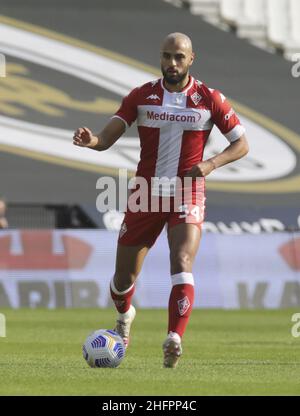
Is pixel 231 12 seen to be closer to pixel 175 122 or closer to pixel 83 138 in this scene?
pixel 175 122

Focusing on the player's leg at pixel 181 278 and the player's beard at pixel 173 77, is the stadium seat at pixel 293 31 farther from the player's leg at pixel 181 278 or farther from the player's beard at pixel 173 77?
the player's leg at pixel 181 278

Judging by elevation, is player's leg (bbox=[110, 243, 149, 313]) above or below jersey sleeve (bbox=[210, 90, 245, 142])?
below

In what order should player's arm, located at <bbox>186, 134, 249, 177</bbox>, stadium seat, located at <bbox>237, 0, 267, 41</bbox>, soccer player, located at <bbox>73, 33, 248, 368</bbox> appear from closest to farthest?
player's arm, located at <bbox>186, 134, 249, 177</bbox>
soccer player, located at <bbox>73, 33, 248, 368</bbox>
stadium seat, located at <bbox>237, 0, 267, 41</bbox>

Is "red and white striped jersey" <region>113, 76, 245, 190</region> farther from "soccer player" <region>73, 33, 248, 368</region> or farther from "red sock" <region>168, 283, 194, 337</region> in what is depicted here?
"red sock" <region>168, 283, 194, 337</region>

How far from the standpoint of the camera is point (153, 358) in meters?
11.4

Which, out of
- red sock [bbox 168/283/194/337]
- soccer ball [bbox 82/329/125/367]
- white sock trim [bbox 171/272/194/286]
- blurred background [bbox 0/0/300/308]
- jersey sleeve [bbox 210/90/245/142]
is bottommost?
soccer ball [bbox 82/329/125/367]

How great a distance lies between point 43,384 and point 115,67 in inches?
855

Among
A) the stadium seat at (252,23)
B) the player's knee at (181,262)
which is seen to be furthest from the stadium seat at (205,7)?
the player's knee at (181,262)

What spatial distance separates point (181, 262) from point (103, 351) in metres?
1.01

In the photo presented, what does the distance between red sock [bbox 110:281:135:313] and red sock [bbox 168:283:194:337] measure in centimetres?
103

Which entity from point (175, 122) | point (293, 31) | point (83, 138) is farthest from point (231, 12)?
point (83, 138)

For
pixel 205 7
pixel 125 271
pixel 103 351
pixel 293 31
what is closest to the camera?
pixel 103 351

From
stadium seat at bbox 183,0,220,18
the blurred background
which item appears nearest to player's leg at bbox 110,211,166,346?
the blurred background

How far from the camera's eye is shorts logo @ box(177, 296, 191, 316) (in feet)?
32.4
